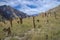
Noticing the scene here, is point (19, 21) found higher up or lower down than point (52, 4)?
lower down

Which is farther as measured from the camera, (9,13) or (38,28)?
(9,13)

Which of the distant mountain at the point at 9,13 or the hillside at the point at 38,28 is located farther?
the distant mountain at the point at 9,13

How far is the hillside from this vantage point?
545 centimetres

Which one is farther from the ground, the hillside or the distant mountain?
the distant mountain

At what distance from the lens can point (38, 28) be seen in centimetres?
598

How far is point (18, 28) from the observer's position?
19.6 feet

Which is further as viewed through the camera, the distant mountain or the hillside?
the distant mountain

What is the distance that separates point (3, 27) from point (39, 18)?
1242mm

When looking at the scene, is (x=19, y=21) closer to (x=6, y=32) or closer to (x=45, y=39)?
(x=6, y=32)

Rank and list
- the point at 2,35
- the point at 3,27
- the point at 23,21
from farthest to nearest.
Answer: the point at 23,21 < the point at 3,27 < the point at 2,35

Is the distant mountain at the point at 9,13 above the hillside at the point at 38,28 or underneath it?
above

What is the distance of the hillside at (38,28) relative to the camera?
17.9ft

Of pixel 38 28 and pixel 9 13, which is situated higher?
pixel 9 13

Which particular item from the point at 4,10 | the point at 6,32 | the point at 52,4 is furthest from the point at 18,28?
the point at 52,4
